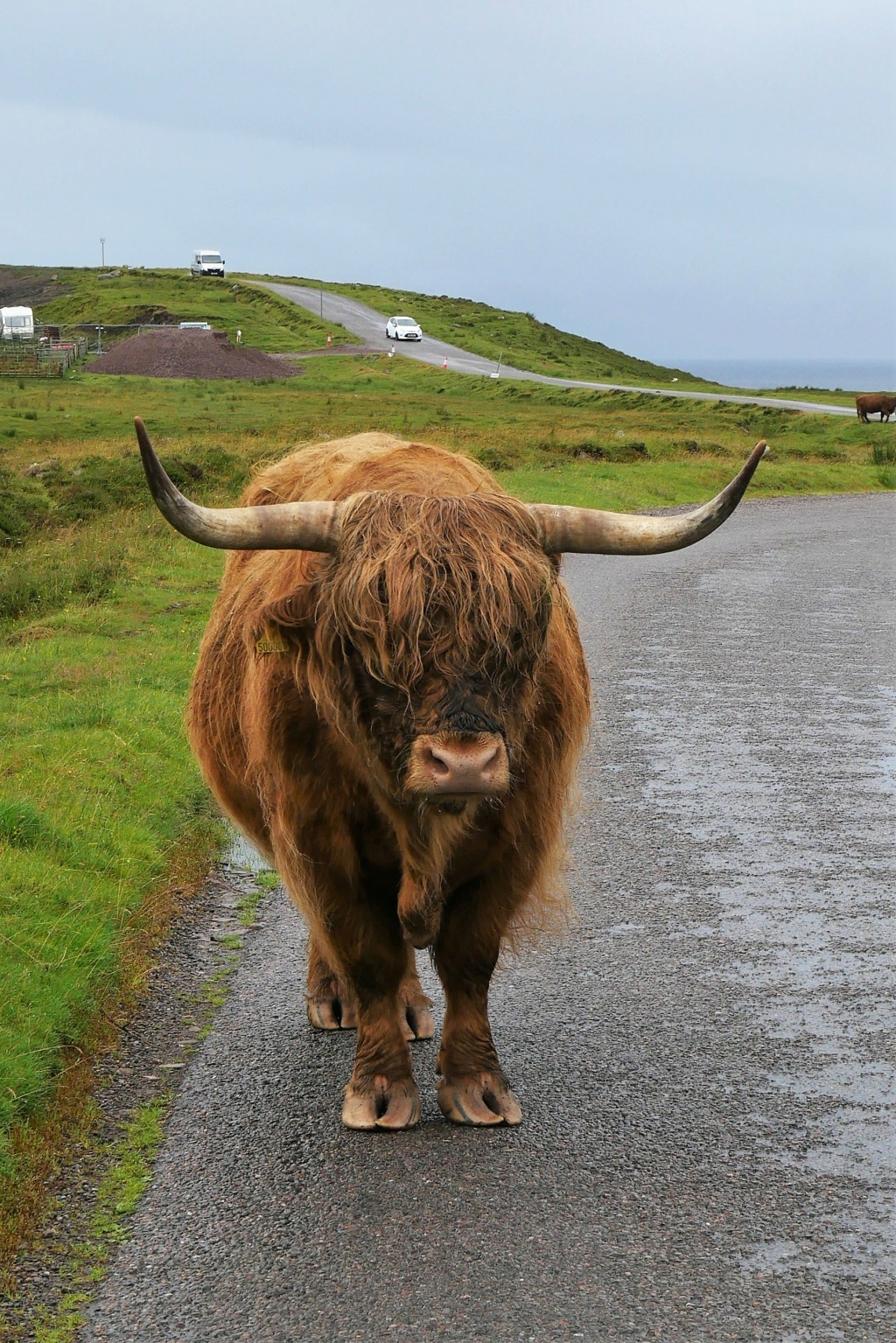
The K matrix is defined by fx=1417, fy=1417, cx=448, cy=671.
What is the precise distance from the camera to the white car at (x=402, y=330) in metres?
75.9

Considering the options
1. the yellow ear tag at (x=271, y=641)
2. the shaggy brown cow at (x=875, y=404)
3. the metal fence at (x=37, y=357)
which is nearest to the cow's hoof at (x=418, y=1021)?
the yellow ear tag at (x=271, y=641)

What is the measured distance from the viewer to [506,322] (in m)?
92.1

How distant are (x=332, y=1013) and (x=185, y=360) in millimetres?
55693

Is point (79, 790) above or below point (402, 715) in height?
below

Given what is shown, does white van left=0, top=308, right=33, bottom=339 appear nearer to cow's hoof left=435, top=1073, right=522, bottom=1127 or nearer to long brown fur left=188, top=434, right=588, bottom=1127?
long brown fur left=188, top=434, right=588, bottom=1127

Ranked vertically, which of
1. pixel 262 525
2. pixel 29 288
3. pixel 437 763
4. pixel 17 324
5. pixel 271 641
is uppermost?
pixel 29 288

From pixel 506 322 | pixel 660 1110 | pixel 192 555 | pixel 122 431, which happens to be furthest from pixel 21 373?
pixel 660 1110

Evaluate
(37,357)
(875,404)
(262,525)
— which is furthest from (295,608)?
(37,357)

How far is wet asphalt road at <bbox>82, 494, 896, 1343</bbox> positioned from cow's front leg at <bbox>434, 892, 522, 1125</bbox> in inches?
3.4

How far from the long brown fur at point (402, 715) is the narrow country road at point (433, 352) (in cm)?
4455

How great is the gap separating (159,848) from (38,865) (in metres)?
0.77

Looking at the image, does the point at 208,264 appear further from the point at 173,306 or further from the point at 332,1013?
the point at 332,1013

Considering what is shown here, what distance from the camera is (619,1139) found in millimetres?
3795

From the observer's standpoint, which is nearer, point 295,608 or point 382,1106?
point 295,608
